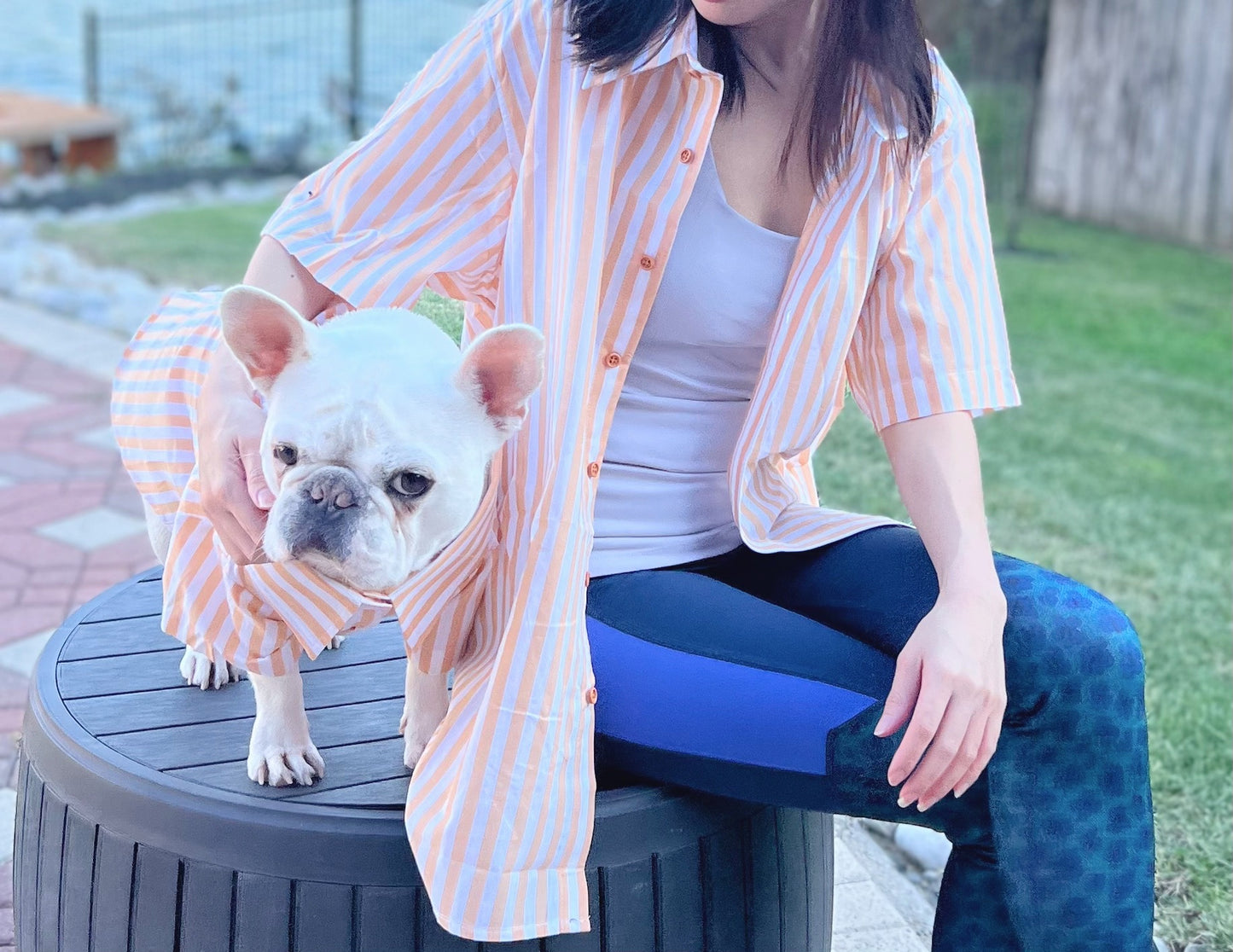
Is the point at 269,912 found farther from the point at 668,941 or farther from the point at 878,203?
the point at 878,203

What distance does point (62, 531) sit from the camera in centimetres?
356

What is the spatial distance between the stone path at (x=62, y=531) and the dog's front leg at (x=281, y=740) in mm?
870

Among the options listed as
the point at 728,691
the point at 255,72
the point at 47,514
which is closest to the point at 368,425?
the point at 728,691

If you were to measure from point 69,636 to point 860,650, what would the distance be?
1.04m

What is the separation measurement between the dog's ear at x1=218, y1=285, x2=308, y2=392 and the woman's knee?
0.81 m

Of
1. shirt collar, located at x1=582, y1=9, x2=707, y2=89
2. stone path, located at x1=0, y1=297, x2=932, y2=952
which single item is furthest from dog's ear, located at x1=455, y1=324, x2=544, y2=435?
stone path, located at x1=0, y1=297, x2=932, y2=952

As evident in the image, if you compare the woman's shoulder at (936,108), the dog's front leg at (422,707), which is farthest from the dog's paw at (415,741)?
the woman's shoulder at (936,108)

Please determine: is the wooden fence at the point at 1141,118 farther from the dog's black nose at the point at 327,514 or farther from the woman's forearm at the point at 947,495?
the dog's black nose at the point at 327,514

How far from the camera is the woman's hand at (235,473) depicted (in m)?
1.36

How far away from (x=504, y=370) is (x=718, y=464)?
448mm

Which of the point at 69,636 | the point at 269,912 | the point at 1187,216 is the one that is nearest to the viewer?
the point at 269,912

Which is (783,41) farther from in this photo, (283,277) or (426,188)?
(283,277)

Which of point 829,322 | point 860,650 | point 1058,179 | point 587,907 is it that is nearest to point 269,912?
point 587,907

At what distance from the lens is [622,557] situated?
1603 millimetres
